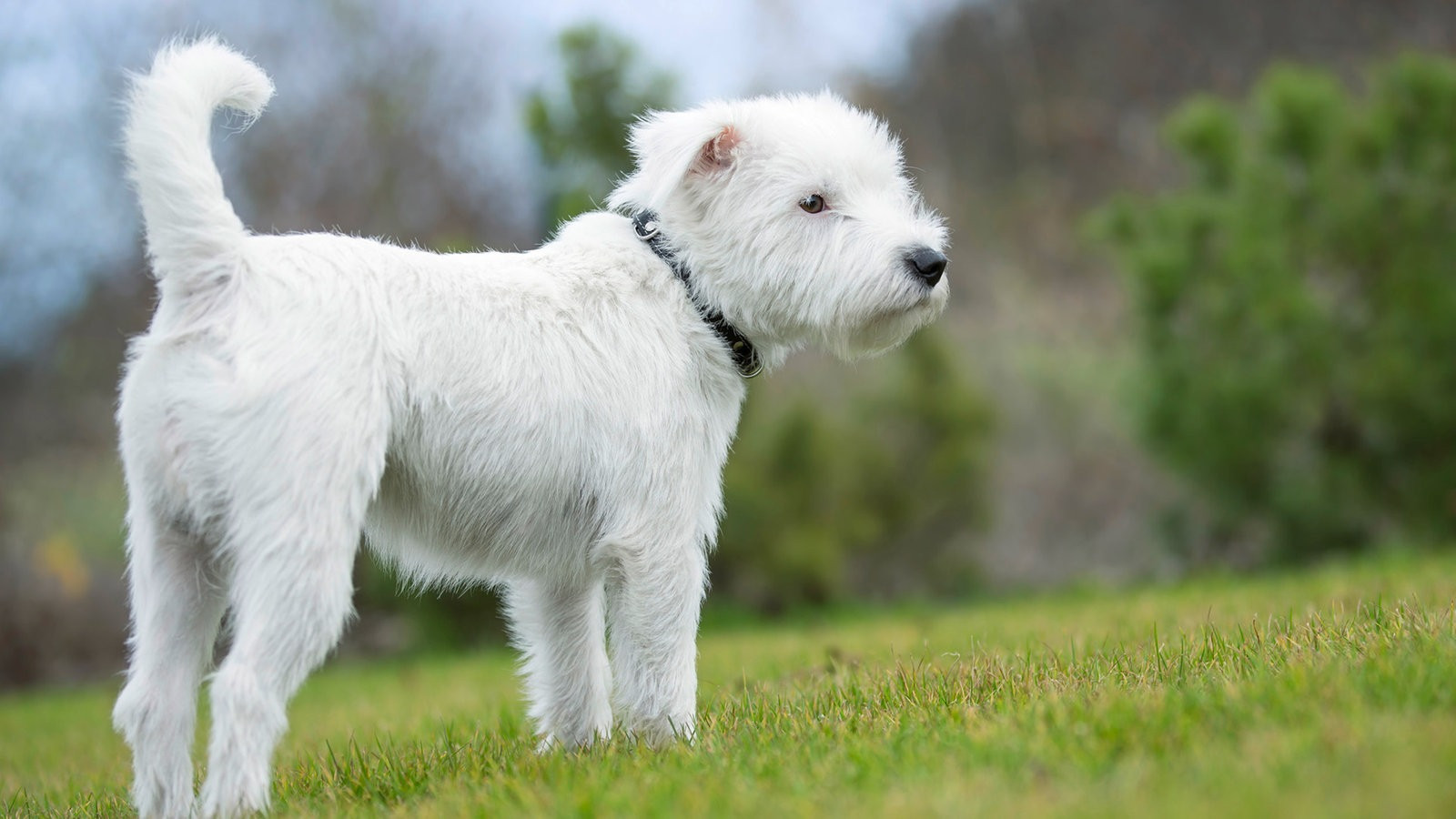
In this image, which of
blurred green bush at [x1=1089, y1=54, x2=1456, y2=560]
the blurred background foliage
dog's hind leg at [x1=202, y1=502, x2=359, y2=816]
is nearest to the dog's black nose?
dog's hind leg at [x1=202, y1=502, x2=359, y2=816]

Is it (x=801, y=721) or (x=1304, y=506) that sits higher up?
(x=1304, y=506)

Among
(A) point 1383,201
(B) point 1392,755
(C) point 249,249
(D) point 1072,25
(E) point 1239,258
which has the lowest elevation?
(B) point 1392,755

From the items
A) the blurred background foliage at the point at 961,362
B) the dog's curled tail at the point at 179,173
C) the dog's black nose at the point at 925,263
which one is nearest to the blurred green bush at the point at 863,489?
the blurred background foliage at the point at 961,362

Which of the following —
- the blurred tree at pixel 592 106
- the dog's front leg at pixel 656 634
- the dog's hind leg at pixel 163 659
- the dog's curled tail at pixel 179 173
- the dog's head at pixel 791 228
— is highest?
the blurred tree at pixel 592 106

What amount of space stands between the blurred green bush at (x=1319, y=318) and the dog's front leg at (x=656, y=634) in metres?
9.43

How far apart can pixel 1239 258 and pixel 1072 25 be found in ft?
41.7

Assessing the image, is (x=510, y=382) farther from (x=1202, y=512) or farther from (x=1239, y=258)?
(x=1202, y=512)

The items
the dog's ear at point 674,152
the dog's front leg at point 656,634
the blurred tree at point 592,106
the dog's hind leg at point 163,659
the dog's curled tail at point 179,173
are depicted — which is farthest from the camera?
the blurred tree at point 592,106

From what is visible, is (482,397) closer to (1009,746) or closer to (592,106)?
(1009,746)

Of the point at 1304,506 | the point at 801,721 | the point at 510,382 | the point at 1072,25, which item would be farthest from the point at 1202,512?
the point at 1072,25

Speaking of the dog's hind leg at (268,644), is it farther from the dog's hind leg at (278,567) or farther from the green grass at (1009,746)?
the green grass at (1009,746)

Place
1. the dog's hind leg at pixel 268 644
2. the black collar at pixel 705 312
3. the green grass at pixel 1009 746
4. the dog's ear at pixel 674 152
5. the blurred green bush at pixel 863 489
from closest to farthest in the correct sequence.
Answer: the green grass at pixel 1009 746 → the dog's hind leg at pixel 268 644 → the dog's ear at pixel 674 152 → the black collar at pixel 705 312 → the blurred green bush at pixel 863 489

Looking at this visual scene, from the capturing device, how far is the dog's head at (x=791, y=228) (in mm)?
4344

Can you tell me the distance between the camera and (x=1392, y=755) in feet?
8.87
